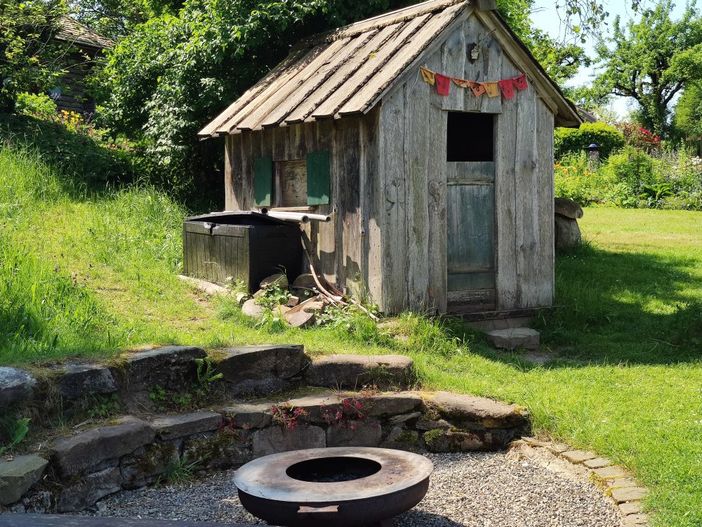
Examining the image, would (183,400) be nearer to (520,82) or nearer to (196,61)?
(520,82)

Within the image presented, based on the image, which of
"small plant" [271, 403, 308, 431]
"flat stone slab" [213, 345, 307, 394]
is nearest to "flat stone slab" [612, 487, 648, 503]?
"small plant" [271, 403, 308, 431]

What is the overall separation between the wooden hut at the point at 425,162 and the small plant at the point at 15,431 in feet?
14.6

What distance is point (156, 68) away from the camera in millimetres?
14891

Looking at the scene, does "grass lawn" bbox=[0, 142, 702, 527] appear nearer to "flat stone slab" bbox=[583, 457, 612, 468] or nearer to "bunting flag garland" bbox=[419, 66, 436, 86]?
"flat stone slab" bbox=[583, 457, 612, 468]

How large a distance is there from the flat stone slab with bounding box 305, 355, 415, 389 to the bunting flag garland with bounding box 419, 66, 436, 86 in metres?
3.55

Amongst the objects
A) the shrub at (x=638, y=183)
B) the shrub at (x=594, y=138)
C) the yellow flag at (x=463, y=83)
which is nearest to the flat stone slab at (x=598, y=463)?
the yellow flag at (x=463, y=83)

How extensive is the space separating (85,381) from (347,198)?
4.33 metres

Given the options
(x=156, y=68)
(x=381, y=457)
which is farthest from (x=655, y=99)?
(x=381, y=457)

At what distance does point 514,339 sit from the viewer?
928 centimetres

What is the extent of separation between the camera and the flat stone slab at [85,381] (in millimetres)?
5844

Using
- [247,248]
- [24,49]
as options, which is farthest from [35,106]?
[247,248]

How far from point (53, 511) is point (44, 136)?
1159 cm

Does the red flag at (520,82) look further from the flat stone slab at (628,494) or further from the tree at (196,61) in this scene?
the flat stone slab at (628,494)

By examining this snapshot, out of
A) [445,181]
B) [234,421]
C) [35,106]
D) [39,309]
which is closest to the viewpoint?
[234,421]
